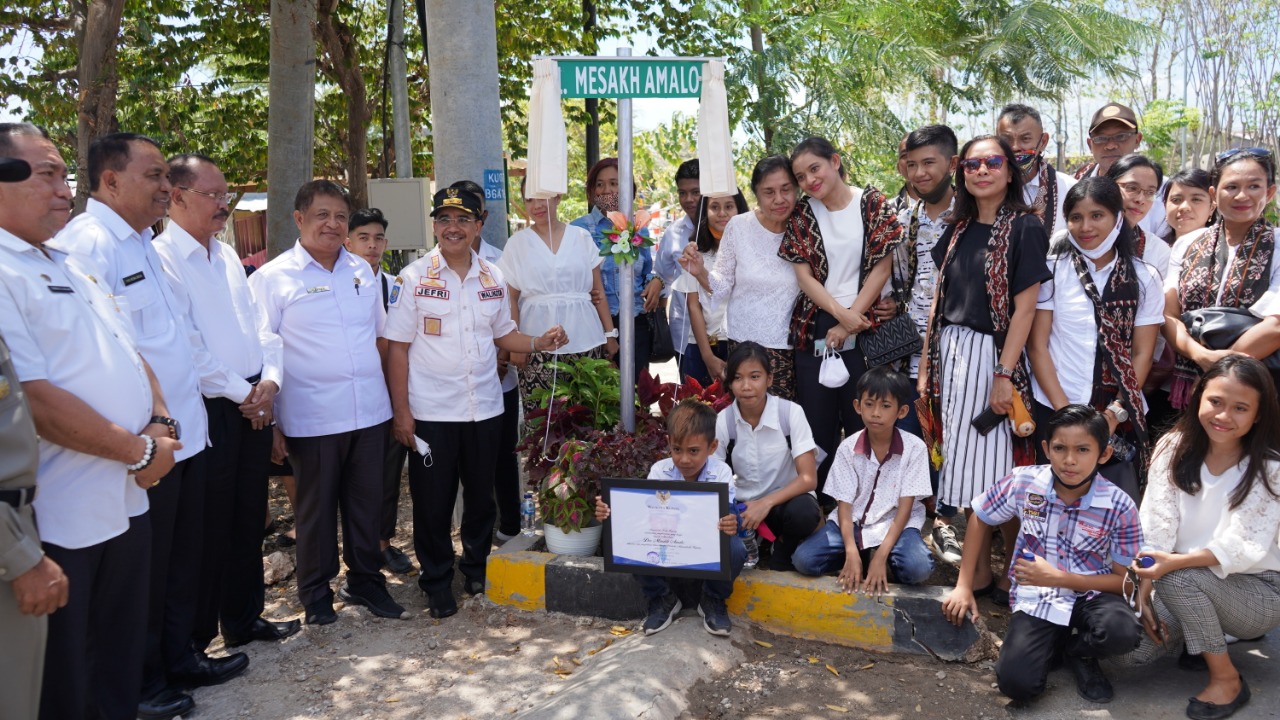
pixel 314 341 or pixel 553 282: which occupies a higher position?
pixel 553 282

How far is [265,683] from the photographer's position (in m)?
4.12

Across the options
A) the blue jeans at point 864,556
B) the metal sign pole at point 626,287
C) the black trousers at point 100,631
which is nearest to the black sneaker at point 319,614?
the black trousers at point 100,631

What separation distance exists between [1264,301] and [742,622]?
2908mm

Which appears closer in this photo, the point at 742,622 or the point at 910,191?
the point at 742,622

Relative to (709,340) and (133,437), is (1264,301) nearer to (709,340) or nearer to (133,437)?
(709,340)

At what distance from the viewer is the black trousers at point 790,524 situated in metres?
4.56

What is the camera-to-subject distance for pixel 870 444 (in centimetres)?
452

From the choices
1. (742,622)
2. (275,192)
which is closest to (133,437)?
(742,622)

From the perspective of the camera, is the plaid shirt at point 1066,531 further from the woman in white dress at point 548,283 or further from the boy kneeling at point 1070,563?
the woman in white dress at point 548,283

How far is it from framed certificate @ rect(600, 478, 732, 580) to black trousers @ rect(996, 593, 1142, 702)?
117 centimetres

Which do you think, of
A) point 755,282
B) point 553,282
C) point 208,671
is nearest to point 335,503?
point 208,671

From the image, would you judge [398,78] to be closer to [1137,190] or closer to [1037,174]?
[1037,174]

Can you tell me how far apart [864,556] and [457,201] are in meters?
2.62

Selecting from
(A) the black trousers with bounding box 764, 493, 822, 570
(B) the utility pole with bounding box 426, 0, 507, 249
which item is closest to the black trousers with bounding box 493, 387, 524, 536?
(B) the utility pole with bounding box 426, 0, 507, 249
